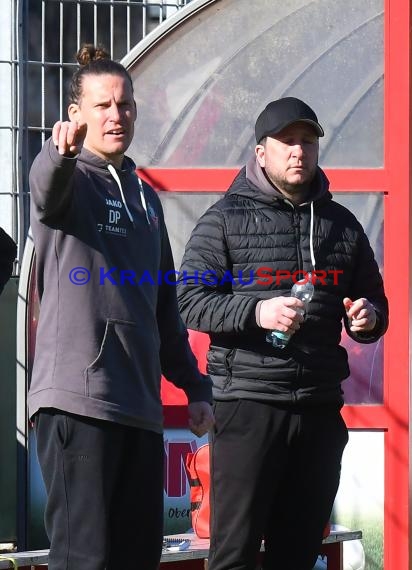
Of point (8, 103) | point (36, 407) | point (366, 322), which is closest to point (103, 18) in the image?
point (8, 103)

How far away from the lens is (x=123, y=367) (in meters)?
3.23

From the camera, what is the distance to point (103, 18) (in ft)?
22.0

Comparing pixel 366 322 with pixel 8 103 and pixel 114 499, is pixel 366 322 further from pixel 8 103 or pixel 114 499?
A: pixel 8 103

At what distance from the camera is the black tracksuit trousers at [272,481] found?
3758 millimetres

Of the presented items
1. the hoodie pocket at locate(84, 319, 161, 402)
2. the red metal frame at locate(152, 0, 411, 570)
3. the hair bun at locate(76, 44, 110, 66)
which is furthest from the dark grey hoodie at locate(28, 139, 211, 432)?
the red metal frame at locate(152, 0, 411, 570)

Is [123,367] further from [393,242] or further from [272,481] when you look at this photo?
[393,242]

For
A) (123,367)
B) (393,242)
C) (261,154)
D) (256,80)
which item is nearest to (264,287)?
(261,154)

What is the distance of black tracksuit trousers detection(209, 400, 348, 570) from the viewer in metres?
3.76

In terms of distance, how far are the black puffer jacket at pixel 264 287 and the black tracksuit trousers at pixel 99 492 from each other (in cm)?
59

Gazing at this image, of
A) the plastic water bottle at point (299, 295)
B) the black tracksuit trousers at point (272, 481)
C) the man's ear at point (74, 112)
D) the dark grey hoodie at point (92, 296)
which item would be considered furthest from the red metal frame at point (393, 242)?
the dark grey hoodie at point (92, 296)

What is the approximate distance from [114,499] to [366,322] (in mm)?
1017

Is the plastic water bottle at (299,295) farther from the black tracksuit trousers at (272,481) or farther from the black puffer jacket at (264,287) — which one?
the black tracksuit trousers at (272,481)

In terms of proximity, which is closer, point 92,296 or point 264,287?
point 92,296

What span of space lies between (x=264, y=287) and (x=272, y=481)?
587 millimetres
